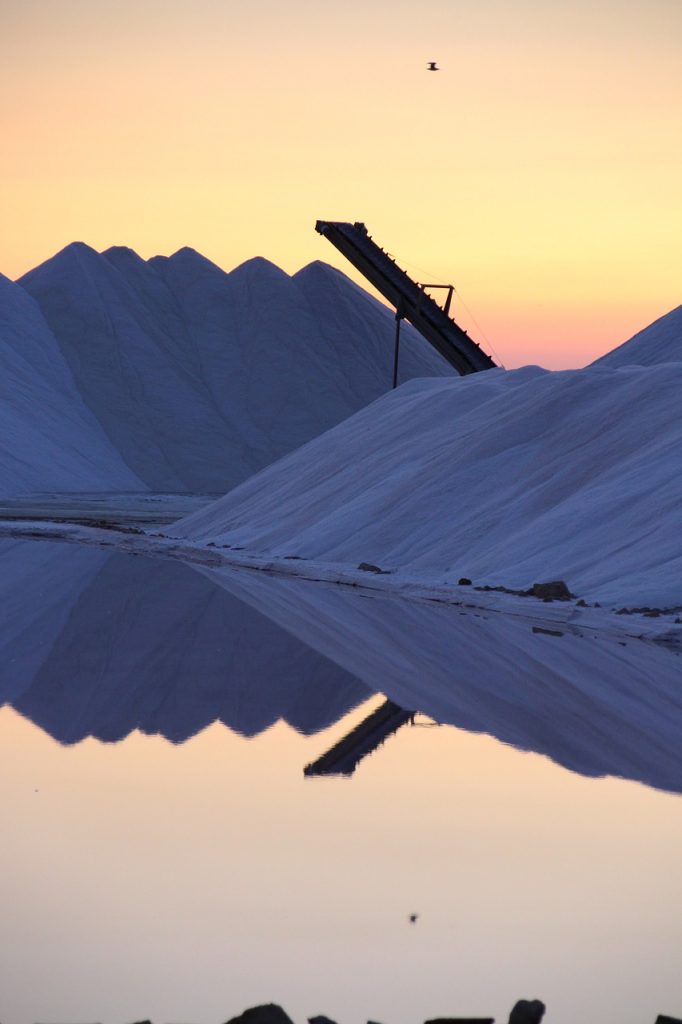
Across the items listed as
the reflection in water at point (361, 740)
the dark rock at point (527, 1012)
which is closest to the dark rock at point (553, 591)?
the reflection in water at point (361, 740)

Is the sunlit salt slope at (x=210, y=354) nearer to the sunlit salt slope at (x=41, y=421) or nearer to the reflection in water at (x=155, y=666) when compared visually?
the sunlit salt slope at (x=41, y=421)

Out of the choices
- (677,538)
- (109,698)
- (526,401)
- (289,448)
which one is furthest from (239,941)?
(289,448)

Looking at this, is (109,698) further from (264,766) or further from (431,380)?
(431,380)

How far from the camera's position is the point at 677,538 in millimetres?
21531

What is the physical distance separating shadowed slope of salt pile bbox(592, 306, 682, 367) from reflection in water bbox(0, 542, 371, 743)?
34.3 metres

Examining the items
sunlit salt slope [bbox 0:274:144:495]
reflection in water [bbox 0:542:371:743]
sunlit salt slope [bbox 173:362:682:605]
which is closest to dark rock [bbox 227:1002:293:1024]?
reflection in water [bbox 0:542:371:743]

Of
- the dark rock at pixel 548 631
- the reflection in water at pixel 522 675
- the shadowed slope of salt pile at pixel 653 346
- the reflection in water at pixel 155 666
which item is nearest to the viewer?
the reflection in water at pixel 522 675

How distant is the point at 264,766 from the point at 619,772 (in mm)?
2205

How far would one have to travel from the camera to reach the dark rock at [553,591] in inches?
818

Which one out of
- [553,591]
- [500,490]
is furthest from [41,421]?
[553,591]

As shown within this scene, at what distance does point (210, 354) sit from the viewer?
330 ft

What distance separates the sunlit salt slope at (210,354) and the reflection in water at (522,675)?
64.6m

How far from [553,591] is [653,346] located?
37.7 meters

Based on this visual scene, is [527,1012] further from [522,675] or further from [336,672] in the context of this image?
[336,672]
